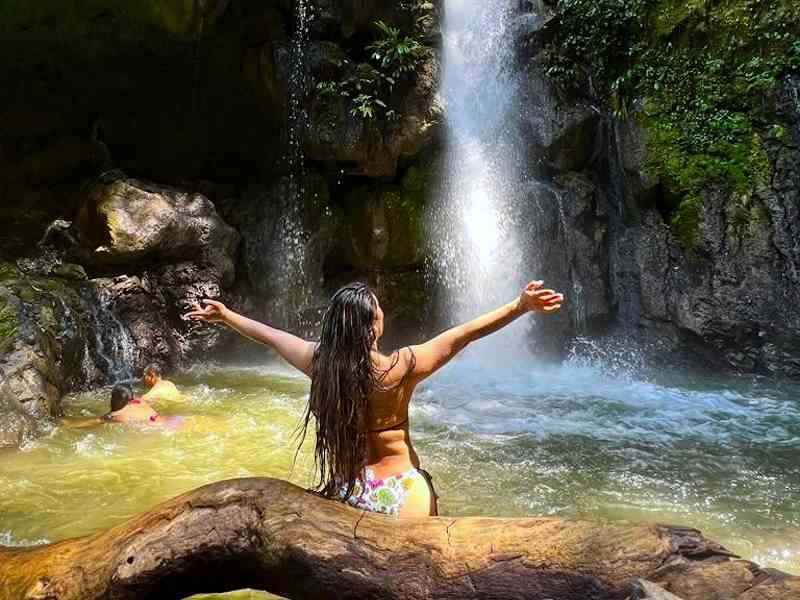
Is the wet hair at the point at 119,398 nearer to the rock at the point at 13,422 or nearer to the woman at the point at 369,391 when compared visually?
the rock at the point at 13,422

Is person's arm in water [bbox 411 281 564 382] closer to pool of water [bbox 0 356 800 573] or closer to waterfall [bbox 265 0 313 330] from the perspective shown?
pool of water [bbox 0 356 800 573]

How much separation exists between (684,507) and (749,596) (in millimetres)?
3380

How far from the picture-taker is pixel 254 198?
1178cm

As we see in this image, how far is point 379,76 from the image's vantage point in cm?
1077

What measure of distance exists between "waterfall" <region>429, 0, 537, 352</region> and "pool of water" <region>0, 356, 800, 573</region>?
9.44 ft

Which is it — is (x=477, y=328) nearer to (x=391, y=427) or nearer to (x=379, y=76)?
(x=391, y=427)

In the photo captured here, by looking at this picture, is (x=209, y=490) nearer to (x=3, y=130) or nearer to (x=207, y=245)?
(x=207, y=245)

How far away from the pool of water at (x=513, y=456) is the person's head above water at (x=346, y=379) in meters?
2.19

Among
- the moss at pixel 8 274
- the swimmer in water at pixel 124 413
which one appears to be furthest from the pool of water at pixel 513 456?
the moss at pixel 8 274

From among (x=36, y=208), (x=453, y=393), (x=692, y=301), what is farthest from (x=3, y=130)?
(x=692, y=301)

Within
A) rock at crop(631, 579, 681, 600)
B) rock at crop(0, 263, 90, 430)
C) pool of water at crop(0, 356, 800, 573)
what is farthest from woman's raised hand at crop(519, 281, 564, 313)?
rock at crop(0, 263, 90, 430)

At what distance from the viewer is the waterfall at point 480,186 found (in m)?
11.6

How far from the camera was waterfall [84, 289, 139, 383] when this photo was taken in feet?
29.3

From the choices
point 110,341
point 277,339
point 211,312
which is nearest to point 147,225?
point 110,341
